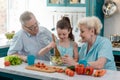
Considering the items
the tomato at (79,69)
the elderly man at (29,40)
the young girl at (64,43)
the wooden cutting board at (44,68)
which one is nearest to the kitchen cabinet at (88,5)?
the elderly man at (29,40)

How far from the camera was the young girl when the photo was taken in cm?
258

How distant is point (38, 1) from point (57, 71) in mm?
2856

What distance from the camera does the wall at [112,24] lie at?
412cm

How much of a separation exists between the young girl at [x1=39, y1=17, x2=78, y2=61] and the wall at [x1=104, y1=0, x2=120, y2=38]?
162 cm

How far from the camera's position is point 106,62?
7.80 ft

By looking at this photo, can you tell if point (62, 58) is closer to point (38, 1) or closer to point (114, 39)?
point (114, 39)

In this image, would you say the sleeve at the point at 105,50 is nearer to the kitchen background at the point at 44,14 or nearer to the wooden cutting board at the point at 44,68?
the wooden cutting board at the point at 44,68

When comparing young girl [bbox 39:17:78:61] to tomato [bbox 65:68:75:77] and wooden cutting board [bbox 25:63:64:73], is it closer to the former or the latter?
wooden cutting board [bbox 25:63:64:73]

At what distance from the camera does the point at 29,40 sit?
2.91 meters

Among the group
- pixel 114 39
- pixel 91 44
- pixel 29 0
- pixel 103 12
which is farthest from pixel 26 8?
pixel 91 44

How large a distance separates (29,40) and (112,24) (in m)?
1.79

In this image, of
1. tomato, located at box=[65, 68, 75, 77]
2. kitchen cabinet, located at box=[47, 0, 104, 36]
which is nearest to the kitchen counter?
tomato, located at box=[65, 68, 75, 77]

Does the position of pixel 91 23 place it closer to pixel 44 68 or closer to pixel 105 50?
pixel 105 50

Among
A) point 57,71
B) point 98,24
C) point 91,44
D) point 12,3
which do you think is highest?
point 12,3
